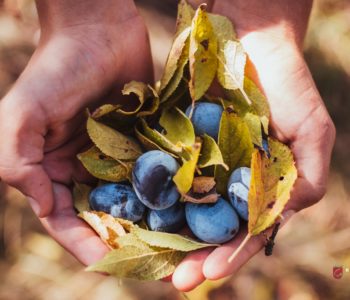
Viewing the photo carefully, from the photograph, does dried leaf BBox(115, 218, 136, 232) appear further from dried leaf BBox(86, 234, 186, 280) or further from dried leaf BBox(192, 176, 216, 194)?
dried leaf BBox(192, 176, 216, 194)

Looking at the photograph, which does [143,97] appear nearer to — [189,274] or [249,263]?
[189,274]

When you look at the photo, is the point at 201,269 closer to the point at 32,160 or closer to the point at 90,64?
the point at 32,160

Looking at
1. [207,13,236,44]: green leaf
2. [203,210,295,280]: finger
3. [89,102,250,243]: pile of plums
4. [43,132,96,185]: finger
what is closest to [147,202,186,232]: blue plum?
[89,102,250,243]: pile of plums

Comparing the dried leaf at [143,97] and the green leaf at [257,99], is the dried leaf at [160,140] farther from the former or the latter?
the green leaf at [257,99]

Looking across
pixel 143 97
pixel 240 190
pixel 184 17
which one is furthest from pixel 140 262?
pixel 184 17

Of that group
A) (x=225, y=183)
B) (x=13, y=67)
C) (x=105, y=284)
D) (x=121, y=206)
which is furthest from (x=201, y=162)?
(x=13, y=67)

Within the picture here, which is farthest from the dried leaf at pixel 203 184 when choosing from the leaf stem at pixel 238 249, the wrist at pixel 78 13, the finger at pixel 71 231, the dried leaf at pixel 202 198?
the wrist at pixel 78 13
